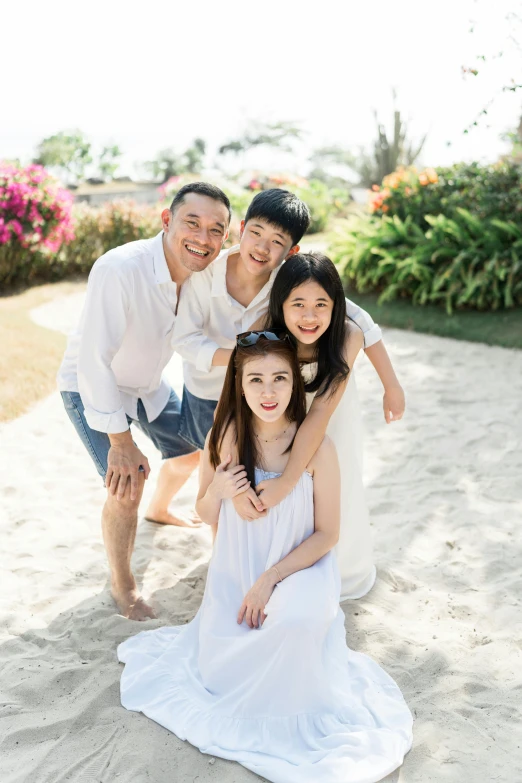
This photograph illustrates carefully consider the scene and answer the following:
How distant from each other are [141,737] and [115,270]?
76.5 inches

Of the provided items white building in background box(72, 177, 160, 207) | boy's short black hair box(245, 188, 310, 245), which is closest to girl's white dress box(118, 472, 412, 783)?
boy's short black hair box(245, 188, 310, 245)

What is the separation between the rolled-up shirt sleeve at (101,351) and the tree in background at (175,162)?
3178 centimetres

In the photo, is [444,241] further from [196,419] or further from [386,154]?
[386,154]

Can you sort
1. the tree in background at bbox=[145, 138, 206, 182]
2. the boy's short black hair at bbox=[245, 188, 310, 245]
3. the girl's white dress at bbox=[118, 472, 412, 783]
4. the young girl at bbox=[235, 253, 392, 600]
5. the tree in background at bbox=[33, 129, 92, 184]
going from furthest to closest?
the tree in background at bbox=[33, 129, 92, 184] → the tree in background at bbox=[145, 138, 206, 182] → the boy's short black hair at bbox=[245, 188, 310, 245] → the young girl at bbox=[235, 253, 392, 600] → the girl's white dress at bbox=[118, 472, 412, 783]

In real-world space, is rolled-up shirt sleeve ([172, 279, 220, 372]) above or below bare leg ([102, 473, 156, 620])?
above

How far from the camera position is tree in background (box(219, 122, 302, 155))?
1459 inches

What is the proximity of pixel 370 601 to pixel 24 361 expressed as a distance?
521cm

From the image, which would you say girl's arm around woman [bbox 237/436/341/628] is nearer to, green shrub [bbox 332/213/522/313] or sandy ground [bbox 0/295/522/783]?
sandy ground [bbox 0/295/522/783]

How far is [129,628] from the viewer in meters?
3.48

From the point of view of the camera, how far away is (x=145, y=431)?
4.02 metres

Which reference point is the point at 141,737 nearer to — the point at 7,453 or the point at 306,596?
the point at 306,596

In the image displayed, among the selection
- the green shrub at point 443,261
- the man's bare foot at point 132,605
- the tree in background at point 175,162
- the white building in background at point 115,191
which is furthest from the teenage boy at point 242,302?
the tree in background at point 175,162

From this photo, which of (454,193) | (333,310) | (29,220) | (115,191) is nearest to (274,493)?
(333,310)

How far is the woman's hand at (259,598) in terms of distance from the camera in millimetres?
2869
